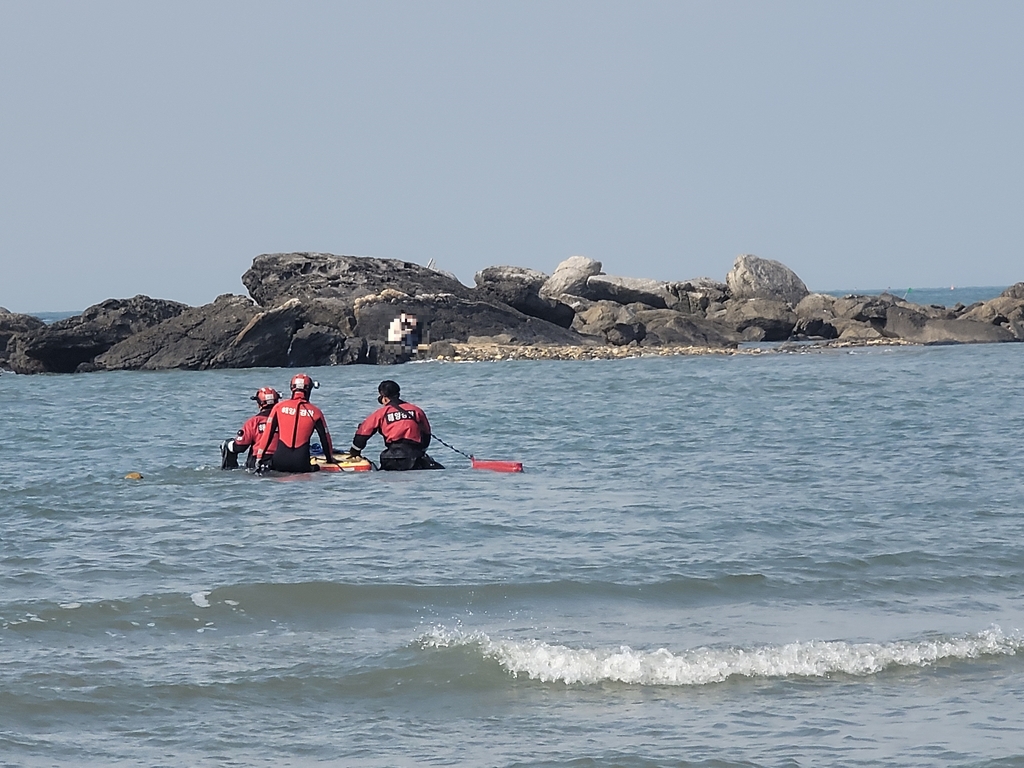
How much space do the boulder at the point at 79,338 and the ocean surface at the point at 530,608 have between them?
2382 centimetres

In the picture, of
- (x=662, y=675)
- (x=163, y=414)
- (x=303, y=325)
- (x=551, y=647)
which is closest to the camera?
(x=662, y=675)

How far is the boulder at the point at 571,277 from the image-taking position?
62062 mm

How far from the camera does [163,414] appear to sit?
2719 centimetres

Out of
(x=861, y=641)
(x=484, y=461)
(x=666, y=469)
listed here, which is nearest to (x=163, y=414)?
(x=484, y=461)

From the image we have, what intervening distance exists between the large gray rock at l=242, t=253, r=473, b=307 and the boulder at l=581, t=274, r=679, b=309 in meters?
10.0

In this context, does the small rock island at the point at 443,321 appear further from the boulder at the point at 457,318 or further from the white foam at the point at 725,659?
the white foam at the point at 725,659

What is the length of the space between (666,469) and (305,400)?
4.63 m

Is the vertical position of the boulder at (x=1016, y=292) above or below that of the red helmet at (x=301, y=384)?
above

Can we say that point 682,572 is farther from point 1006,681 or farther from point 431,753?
point 431,753

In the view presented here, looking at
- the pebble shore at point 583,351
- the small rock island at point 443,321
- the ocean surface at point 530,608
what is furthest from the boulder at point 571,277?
the ocean surface at point 530,608

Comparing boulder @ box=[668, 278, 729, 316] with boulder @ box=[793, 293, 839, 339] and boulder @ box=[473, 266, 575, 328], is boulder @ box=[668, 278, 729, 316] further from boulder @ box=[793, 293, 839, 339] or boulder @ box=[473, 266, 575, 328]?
boulder @ box=[473, 266, 575, 328]

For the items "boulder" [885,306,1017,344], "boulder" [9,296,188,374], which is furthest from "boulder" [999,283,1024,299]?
"boulder" [9,296,188,374]

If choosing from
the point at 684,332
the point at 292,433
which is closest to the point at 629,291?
the point at 684,332

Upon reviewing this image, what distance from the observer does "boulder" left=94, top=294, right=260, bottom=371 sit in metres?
41.7
